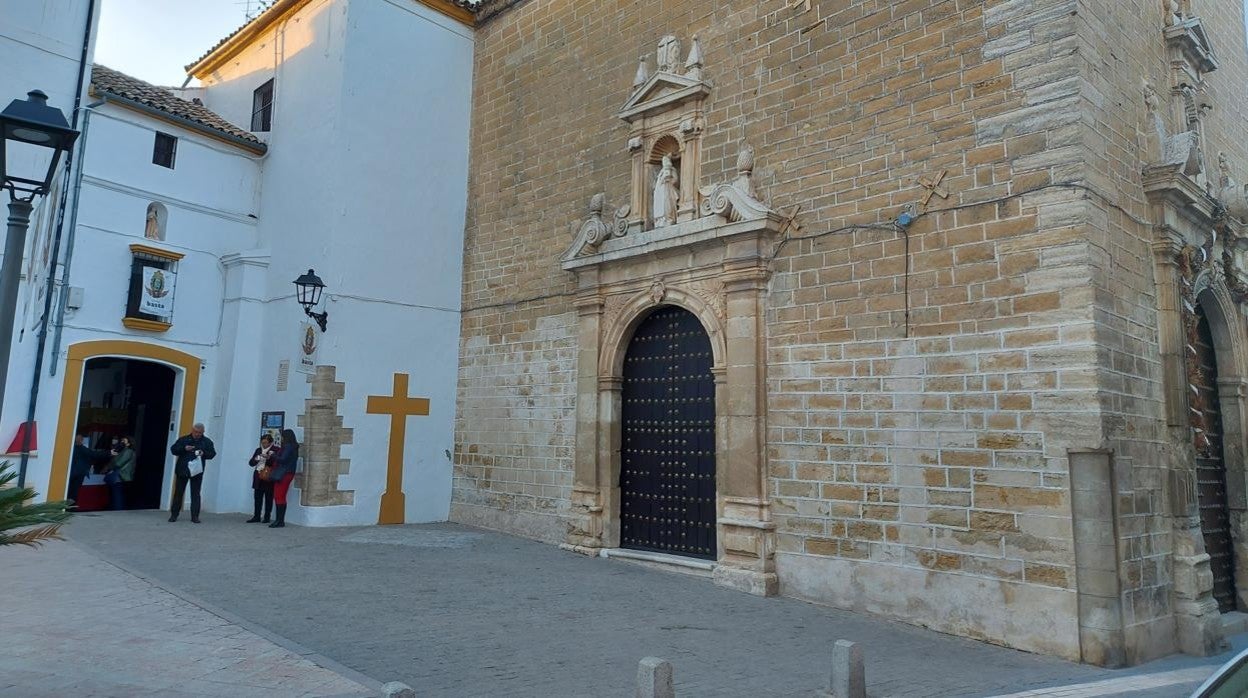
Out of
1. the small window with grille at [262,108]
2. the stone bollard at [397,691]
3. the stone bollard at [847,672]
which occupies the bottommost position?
the stone bollard at [847,672]

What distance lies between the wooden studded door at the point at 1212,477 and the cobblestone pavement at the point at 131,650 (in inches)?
294

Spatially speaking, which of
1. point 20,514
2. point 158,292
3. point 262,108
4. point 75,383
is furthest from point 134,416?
point 20,514

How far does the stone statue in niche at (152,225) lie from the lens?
36.6ft

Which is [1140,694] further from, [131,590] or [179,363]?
[179,363]

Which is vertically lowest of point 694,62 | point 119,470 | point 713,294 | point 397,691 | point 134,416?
point 397,691

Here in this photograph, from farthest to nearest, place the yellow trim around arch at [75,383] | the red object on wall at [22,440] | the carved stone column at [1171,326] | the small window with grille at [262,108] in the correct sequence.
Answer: the small window with grille at [262,108], the yellow trim around arch at [75,383], the red object on wall at [22,440], the carved stone column at [1171,326]

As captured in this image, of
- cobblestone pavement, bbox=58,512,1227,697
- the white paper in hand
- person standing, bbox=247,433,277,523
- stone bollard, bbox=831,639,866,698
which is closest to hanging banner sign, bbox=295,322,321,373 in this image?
person standing, bbox=247,433,277,523

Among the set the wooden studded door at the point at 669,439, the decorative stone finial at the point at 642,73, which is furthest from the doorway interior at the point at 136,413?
the decorative stone finial at the point at 642,73

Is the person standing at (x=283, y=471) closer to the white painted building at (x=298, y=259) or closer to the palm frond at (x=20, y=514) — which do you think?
the white painted building at (x=298, y=259)

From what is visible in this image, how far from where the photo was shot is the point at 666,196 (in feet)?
29.1

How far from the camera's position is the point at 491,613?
604 cm

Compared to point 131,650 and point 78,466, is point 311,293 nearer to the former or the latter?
point 78,466

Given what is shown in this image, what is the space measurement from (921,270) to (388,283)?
288 inches

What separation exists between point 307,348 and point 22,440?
3382mm
